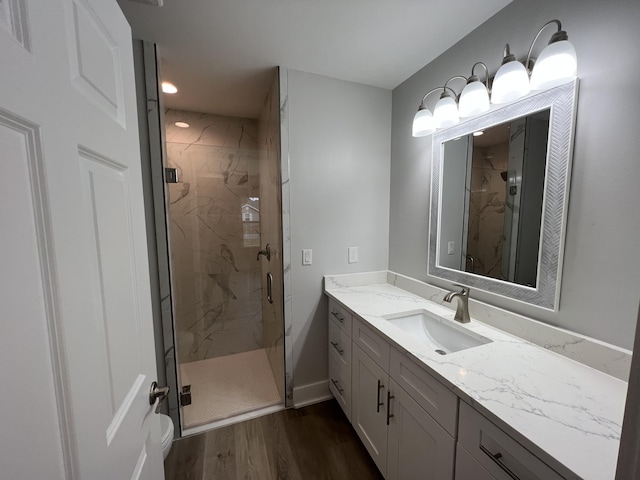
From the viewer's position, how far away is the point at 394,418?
119 cm

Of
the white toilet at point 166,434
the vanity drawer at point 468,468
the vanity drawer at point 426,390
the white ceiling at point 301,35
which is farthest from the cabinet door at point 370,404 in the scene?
the white ceiling at point 301,35

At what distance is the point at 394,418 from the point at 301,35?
1990 mm

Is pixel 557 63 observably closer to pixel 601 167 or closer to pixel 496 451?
pixel 601 167

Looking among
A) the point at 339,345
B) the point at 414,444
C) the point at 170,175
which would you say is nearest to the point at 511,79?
the point at 414,444

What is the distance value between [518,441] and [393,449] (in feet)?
2.34

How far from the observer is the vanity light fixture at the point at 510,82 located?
3.04 feet

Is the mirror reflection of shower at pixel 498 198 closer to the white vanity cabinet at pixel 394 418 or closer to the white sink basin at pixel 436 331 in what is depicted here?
the white sink basin at pixel 436 331

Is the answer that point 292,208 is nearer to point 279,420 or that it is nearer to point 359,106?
point 359,106

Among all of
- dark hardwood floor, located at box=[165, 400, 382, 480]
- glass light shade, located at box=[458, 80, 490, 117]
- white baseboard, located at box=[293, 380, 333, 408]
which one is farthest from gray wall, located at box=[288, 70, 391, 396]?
glass light shade, located at box=[458, 80, 490, 117]

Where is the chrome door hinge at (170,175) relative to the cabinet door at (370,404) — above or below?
above

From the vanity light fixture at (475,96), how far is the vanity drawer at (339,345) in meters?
1.43

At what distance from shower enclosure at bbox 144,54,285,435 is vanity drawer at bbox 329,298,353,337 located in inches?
14.6

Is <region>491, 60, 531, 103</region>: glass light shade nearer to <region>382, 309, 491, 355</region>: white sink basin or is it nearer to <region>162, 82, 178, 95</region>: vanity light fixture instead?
<region>382, 309, 491, 355</region>: white sink basin

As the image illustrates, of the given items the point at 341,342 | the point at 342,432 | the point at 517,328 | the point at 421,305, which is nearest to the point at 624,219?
the point at 517,328
